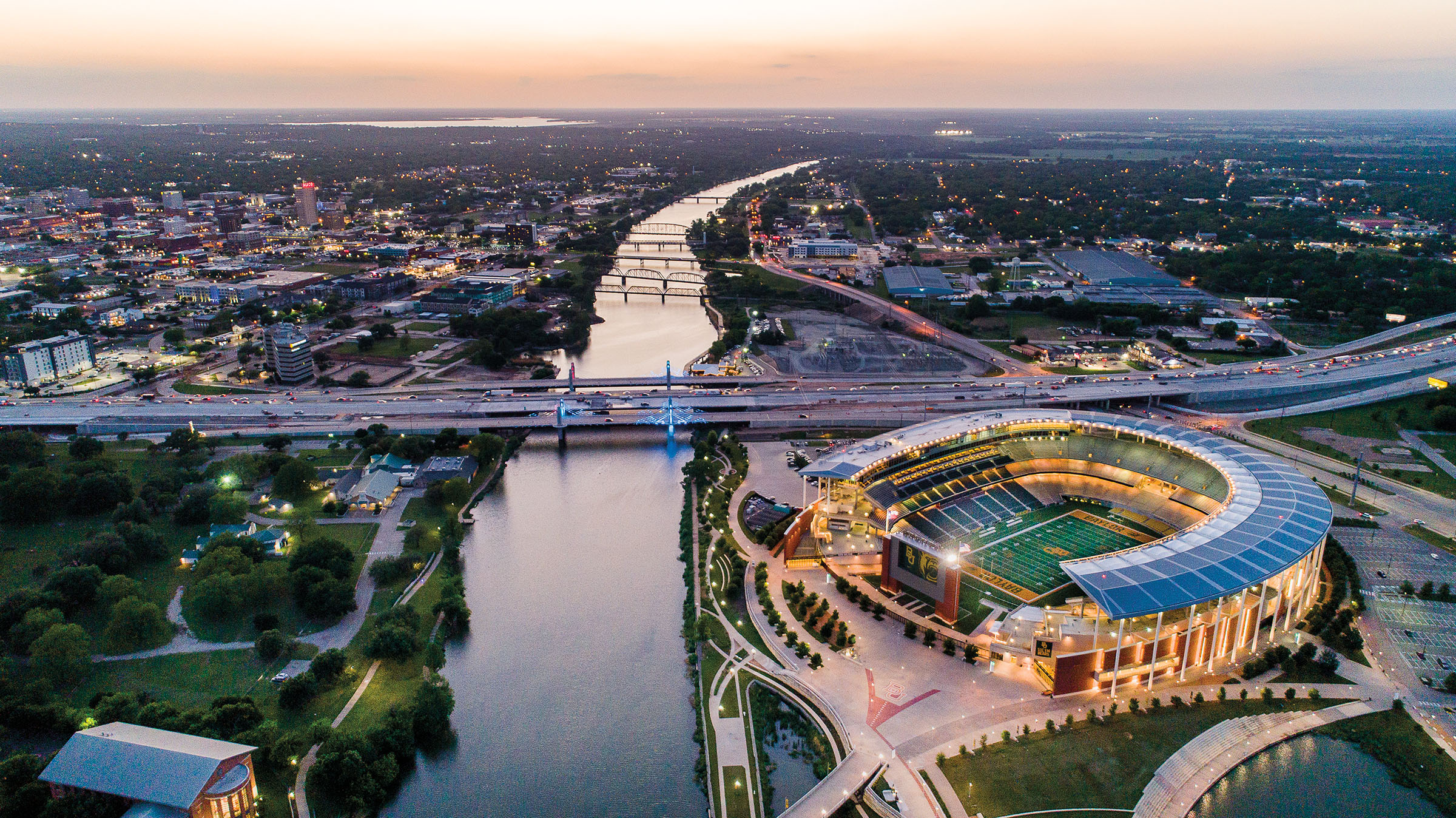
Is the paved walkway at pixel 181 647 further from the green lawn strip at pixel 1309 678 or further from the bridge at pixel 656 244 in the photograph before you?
the bridge at pixel 656 244

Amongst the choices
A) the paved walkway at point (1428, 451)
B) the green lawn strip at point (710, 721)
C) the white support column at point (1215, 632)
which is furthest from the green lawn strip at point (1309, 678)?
the paved walkway at point (1428, 451)

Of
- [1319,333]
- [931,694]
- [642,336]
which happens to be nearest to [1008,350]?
[1319,333]

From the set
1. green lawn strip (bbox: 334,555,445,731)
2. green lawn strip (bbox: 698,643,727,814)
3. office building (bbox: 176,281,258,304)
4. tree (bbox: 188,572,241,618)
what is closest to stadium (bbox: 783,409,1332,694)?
green lawn strip (bbox: 698,643,727,814)

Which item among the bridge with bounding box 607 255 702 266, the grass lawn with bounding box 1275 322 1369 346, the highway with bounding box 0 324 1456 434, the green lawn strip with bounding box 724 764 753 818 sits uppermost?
the bridge with bounding box 607 255 702 266

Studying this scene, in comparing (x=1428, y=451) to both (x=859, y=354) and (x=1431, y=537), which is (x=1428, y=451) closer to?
(x=1431, y=537)

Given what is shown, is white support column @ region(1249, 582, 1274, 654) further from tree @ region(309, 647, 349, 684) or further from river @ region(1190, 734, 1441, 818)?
tree @ region(309, 647, 349, 684)

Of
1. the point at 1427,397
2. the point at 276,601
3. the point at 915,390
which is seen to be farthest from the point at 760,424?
the point at 1427,397
